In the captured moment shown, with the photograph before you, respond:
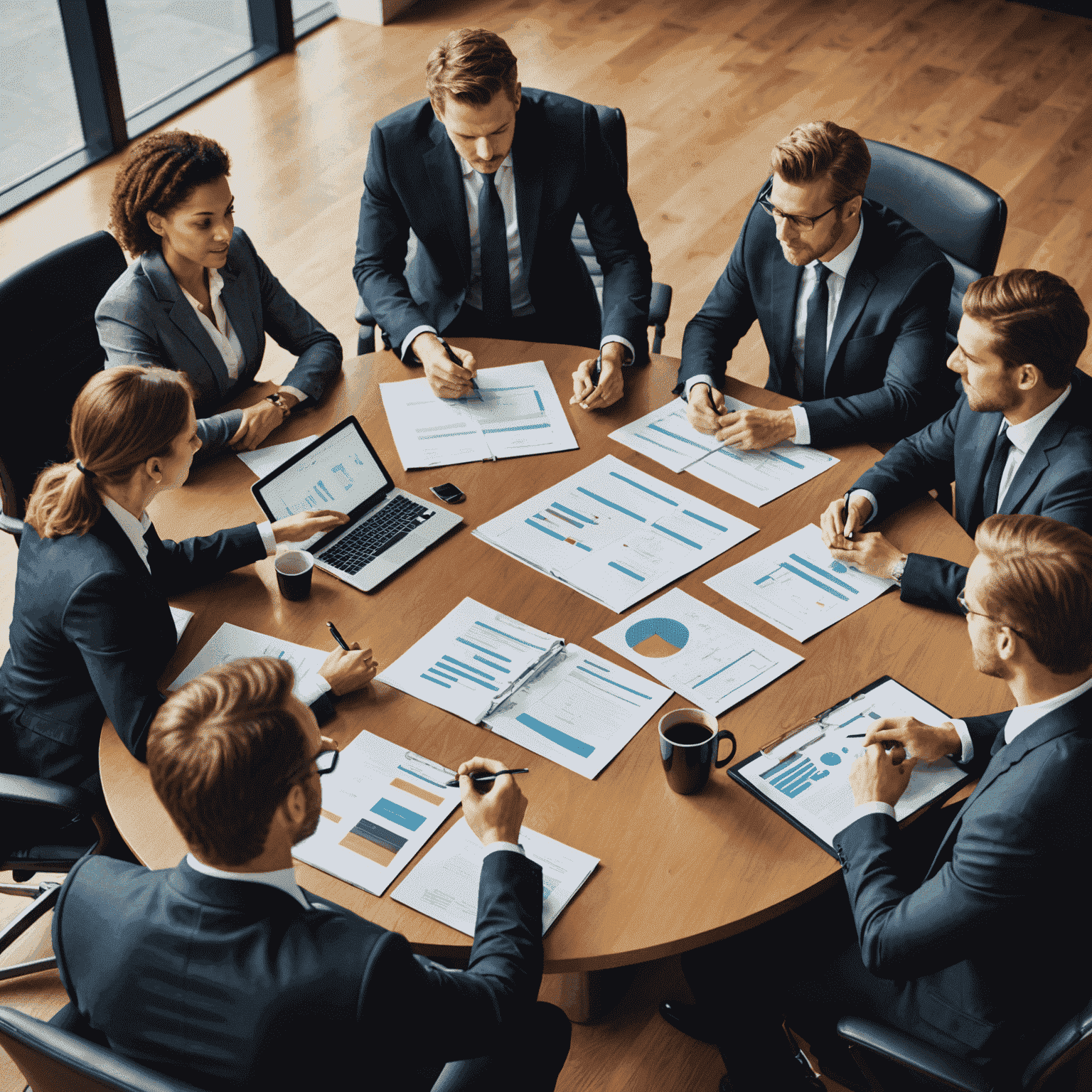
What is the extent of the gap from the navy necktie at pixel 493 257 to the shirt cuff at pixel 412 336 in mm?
409

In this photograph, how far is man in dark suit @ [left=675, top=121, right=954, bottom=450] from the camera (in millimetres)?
2795

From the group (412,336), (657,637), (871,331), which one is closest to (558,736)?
(657,637)

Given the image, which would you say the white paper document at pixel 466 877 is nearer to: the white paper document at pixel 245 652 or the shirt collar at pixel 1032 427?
the white paper document at pixel 245 652

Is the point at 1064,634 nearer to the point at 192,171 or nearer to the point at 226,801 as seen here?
the point at 226,801

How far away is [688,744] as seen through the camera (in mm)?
1943

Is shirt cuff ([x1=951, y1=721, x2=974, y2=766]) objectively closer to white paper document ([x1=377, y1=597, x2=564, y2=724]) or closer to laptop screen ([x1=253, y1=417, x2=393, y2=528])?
white paper document ([x1=377, y1=597, x2=564, y2=724])

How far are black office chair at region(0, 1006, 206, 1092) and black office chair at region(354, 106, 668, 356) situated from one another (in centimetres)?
224

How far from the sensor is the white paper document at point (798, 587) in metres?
2.37

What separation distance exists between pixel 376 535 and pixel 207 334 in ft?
2.67

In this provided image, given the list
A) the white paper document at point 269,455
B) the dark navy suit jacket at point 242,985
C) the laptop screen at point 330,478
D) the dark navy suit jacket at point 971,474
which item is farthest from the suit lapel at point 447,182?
the dark navy suit jacket at point 242,985

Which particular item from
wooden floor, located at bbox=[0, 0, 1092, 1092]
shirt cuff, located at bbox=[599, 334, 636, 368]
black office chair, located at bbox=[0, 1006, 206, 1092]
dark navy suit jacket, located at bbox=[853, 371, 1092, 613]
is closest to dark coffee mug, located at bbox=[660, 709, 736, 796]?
dark navy suit jacket, located at bbox=[853, 371, 1092, 613]

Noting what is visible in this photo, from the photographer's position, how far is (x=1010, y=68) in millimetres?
6789

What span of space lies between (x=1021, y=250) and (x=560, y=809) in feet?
14.2

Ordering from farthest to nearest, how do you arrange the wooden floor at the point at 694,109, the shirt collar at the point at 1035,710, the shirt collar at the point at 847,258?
the wooden floor at the point at 694,109, the shirt collar at the point at 847,258, the shirt collar at the point at 1035,710
